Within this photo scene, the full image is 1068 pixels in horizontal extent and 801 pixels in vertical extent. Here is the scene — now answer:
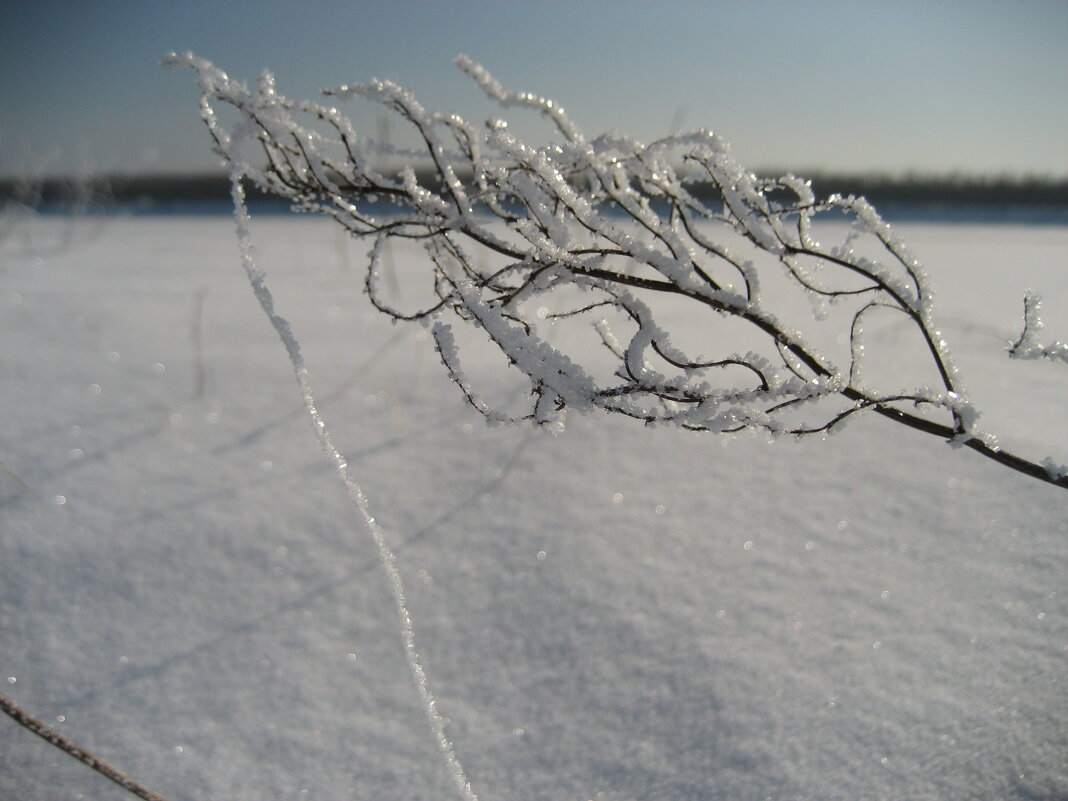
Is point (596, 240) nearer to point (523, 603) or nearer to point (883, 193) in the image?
point (523, 603)

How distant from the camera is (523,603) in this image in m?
1.05

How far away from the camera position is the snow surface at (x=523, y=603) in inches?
32.5

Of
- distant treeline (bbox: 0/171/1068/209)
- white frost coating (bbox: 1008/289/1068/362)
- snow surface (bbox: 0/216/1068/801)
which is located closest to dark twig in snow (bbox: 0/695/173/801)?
snow surface (bbox: 0/216/1068/801)

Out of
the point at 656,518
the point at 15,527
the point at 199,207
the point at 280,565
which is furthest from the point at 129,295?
the point at 199,207

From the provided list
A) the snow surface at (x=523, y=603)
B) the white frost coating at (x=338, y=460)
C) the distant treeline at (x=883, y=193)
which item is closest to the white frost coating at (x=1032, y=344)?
the snow surface at (x=523, y=603)

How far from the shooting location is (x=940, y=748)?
32.4 inches

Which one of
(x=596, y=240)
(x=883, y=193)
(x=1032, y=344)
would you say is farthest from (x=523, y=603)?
(x=883, y=193)

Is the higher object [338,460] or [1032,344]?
[1032,344]

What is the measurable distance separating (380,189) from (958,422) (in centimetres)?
58

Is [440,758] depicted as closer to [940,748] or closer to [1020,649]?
[940,748]

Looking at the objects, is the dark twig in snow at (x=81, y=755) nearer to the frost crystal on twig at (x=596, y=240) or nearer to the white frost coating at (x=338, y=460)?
the white frost coating at (x=338, y=460)

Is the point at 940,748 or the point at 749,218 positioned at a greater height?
the point at 749,218

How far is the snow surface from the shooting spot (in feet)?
2.71

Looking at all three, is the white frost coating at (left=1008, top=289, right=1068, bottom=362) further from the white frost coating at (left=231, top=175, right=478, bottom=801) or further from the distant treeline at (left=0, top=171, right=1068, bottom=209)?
the distant treeline at (left=0, top=171, right=1068, bottom=209)
